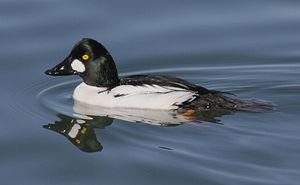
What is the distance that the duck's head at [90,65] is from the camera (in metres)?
11.1

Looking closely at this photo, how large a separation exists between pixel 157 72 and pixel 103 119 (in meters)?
1.73

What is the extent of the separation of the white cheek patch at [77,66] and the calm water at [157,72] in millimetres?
432

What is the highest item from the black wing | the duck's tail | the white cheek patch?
the white cheek patch

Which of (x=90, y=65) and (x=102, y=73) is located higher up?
(x=90, y=65)

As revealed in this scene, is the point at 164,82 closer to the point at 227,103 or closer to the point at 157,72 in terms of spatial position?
the point at 227,103

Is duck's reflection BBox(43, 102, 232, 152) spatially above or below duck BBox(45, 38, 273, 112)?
below

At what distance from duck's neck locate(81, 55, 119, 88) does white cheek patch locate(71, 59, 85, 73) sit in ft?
0.23

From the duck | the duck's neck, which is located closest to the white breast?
the duck

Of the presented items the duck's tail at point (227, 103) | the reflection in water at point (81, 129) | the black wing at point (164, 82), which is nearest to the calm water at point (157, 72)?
the reflection in water at point (81, 129)

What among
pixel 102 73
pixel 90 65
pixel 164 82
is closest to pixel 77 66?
pixel 90 65

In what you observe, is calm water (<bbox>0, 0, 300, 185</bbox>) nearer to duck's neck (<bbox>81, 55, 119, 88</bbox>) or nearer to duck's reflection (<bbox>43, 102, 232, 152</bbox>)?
duck's reflection (<bbox>43, 102, 232, 152</bbox>)

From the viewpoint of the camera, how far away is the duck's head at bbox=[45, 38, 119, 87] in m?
11.1

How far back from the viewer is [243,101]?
1084cm

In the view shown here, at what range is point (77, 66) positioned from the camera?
11305 millimetres
